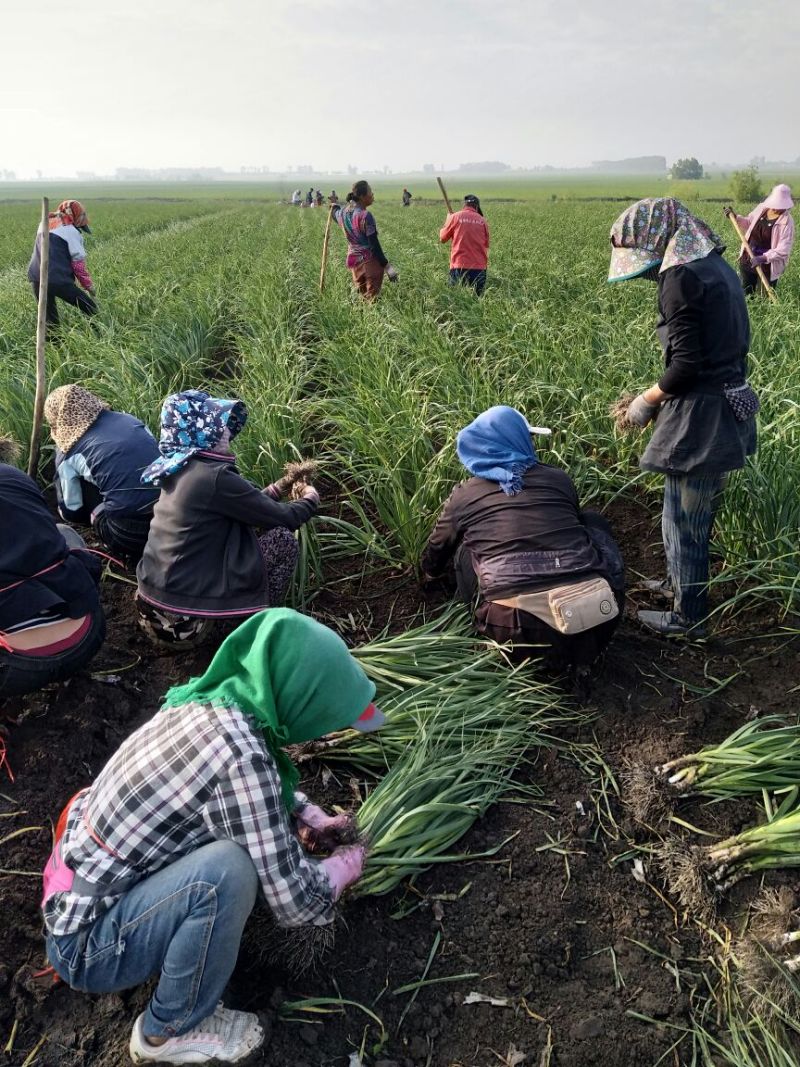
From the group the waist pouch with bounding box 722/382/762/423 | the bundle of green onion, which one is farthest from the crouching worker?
the waist pouch with bounding box 722/382/762/423

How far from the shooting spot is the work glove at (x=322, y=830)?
175 cm

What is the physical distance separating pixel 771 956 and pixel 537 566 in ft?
3.94

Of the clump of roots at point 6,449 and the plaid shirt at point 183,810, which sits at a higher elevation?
the clump of roots at point 6,449

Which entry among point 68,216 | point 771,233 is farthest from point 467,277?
point 68,216

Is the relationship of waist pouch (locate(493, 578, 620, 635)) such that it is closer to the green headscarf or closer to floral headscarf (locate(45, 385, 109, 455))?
the green headscarf

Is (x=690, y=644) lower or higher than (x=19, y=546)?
lower

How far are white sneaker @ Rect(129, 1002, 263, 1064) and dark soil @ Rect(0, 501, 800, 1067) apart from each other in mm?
62

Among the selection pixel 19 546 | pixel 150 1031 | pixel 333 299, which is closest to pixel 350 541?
pixel 19 546

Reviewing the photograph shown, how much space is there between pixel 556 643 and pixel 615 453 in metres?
1.62

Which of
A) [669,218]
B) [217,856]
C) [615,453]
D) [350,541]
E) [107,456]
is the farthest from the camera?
[615,453]

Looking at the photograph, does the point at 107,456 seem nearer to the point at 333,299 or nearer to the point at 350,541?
the point at 350,541

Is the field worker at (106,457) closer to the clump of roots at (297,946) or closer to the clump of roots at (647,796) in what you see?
the clump of roots at (297,946)

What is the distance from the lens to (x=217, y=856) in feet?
4.58

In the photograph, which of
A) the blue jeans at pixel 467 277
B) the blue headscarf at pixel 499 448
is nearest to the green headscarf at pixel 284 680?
the blue headscarf at pixel 499 448
